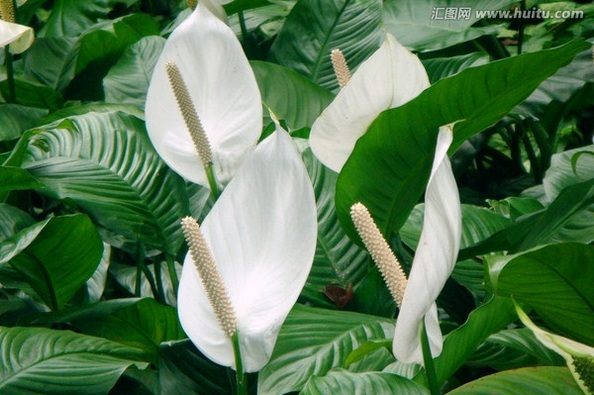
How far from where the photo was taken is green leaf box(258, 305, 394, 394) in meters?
0.77

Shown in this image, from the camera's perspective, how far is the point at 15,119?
4.12ft

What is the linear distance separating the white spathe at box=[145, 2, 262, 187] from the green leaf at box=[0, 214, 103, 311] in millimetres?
114

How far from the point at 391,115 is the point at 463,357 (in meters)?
0.20

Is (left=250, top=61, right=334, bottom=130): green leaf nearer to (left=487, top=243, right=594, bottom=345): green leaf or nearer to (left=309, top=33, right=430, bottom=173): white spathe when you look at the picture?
(left=309, top=33, right=430, bottom=173): white spathe

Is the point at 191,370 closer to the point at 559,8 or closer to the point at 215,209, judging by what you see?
the point at 215,209

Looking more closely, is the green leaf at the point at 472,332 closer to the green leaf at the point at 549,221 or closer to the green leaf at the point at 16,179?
the green leaf at the point at 549,221

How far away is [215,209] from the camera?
780 mm

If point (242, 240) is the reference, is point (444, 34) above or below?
below

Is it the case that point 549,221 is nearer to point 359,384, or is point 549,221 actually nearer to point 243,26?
point 359,384

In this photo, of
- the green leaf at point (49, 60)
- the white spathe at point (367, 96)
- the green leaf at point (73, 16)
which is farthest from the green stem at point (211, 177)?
the green leaf at point (73, 16)

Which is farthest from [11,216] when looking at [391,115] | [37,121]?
[391,115]

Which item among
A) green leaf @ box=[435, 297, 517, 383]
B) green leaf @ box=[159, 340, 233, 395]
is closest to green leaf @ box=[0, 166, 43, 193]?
green leaf @ box=[159, 340, 233, 395]

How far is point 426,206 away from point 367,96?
0.82 feet

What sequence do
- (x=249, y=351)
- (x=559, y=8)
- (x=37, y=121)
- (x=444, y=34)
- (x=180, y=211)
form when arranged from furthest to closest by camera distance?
1. (x=559, y=8)
2. (x=444, y=34)
3. (x=37, y=121)
4. (x=180, y=211)
5. (x=249, y=351)
